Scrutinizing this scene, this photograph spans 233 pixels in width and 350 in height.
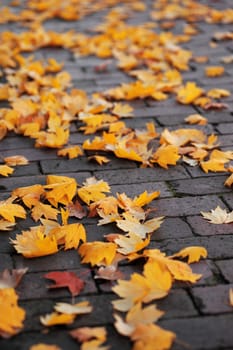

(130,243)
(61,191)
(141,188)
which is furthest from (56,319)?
(141,188)

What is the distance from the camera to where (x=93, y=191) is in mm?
2854

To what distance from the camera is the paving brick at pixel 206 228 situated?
8.38 ft

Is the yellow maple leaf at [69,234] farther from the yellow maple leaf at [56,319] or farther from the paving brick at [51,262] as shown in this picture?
the yellow maple leaf at [56,319]

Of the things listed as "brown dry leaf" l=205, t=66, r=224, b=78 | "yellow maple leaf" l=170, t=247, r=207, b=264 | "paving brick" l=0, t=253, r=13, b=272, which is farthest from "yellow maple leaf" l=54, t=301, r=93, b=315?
"brown dry leaf" l=205, t=66, r=224, b=78

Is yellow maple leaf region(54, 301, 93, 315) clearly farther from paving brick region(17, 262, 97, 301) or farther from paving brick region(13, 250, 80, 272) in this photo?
paving brick region(13, 250, 80, 272)

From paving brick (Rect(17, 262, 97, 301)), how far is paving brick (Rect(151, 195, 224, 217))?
22.4 inches

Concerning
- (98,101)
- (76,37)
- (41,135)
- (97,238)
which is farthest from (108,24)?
(97,238)

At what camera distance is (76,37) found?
5.68 m

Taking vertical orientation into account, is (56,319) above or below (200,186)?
above

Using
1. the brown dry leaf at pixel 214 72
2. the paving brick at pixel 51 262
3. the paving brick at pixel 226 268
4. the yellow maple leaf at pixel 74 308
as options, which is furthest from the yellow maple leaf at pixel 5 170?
the brown dry leaf at pixel 214 72

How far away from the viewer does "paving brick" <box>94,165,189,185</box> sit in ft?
9.95

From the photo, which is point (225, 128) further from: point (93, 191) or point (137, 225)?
point (137, 225)

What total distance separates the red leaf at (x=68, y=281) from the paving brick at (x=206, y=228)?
1.91ft

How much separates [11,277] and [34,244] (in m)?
0.22
